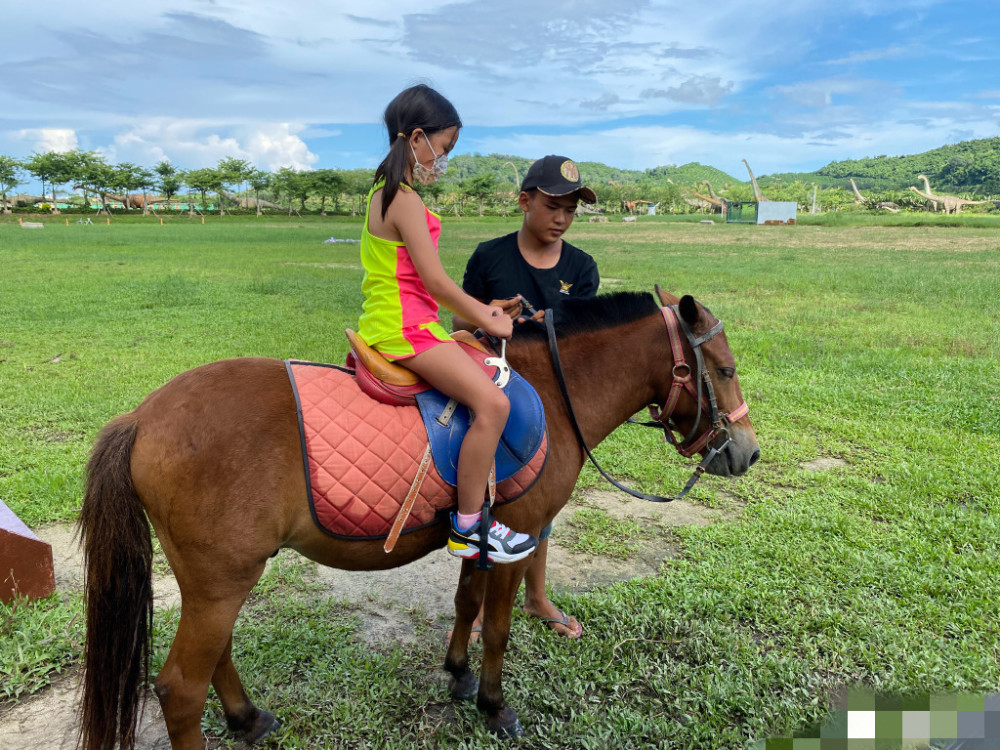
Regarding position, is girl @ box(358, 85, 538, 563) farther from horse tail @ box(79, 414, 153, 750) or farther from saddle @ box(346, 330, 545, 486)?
horse tail @ box(79, 414, 153, 750)

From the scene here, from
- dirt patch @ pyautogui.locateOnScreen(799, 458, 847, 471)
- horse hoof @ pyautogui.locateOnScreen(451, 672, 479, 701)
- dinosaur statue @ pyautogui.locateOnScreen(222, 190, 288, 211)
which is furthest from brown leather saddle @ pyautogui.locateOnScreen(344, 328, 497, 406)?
dinosaur statue @ pyautogui.locateOnScreen(222, 190, 288, 211)

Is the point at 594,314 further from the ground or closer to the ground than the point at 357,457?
further from the ground

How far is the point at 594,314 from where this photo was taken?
3018 millimetres

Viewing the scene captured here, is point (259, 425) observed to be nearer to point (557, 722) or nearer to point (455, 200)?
point (557, 722)

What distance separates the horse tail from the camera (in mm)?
2199

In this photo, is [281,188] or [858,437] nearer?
[858,437]

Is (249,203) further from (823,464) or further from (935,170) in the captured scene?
(935,170)

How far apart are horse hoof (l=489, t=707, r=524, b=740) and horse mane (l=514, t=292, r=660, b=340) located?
6.00 feet

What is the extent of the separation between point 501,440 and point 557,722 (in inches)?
57.6

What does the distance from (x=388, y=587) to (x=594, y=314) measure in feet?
7.59

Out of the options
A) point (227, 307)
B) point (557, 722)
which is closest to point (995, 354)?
point (557, 722)

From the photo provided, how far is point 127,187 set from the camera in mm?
87812

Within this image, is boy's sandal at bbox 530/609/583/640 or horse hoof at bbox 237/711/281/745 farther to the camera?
boy's sandal at bbox 530/609/583/640

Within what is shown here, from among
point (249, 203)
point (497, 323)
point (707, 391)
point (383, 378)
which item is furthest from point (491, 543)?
point (249, 203)
